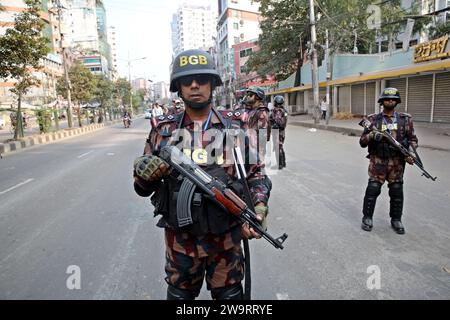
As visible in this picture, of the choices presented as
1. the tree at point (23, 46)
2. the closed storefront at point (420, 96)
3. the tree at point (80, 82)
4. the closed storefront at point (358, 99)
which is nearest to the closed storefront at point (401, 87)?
the closed storefront at point (420, 96)

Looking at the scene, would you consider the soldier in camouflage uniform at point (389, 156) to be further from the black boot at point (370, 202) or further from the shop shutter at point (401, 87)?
the shop shutter at point (401, 87)

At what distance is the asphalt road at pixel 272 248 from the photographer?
2.59 metres

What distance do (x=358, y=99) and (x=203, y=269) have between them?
22118mm

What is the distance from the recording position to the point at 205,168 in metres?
1.79

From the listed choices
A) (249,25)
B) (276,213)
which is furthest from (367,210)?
(249,25)

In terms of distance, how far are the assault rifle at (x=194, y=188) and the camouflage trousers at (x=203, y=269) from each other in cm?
27

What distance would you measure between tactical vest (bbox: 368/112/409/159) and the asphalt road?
83cm

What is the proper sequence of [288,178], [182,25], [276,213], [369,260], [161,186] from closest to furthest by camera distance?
[161,186] → [369,260] → [276,213] → [288,178] → [182,25]

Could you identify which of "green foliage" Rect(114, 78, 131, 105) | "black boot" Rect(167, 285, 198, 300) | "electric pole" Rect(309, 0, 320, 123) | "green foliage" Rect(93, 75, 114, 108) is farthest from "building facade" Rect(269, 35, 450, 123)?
"green foliage" Rect(114, 78, 131, 105)

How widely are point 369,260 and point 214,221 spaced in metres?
1.92

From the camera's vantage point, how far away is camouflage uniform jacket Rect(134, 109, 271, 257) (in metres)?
1.81
